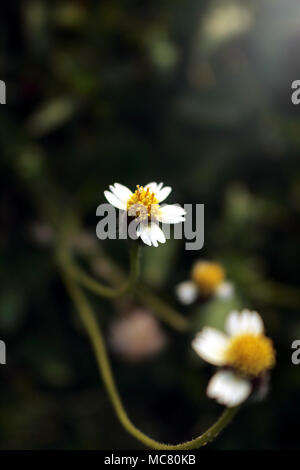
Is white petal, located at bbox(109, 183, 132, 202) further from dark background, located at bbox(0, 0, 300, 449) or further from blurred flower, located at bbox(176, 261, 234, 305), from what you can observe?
dark background, located at bbox(0, 0, 300, 449)

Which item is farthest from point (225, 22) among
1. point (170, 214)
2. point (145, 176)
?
point (170, 214)

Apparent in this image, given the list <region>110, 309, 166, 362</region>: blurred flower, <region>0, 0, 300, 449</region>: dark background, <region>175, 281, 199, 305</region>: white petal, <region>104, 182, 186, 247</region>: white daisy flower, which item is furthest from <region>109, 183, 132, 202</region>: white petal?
<region>110, 309, 166, 362</region>: blurred flower

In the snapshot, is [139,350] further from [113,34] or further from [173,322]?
[113,34]

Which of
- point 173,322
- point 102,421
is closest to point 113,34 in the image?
point 173,322

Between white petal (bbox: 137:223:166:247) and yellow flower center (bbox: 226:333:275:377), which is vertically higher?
white petal (bbox: 137:223:166:247)

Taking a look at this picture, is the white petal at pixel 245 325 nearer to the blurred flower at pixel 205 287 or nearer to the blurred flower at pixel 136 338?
the blurred flower at pixel 205 287
